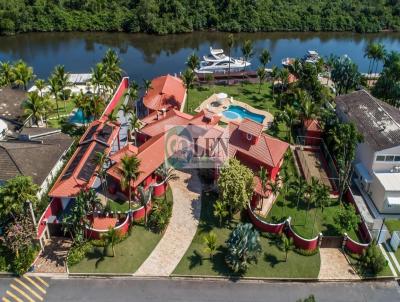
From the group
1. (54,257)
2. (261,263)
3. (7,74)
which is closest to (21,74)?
(7,74)

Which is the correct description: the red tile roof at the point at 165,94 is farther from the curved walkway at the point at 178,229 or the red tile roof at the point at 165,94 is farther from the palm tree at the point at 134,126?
the curved walkway at the point at 178,229

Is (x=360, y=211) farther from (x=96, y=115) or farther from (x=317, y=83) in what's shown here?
(x=96, y=115)

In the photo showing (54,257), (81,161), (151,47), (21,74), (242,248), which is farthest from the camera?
(151,47)

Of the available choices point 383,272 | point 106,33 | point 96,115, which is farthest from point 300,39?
point 383,272

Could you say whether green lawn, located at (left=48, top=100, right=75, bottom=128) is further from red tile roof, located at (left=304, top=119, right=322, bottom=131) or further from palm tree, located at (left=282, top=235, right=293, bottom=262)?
palm tree, located at (left=282, top=235, right=293, bottom=262)

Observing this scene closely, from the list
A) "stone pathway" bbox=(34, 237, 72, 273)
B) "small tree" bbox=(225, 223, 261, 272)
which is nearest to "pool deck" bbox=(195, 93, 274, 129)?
"small tree" bbox=(225, 223, 261, 272)

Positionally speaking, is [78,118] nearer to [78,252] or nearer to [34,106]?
[34,106]
